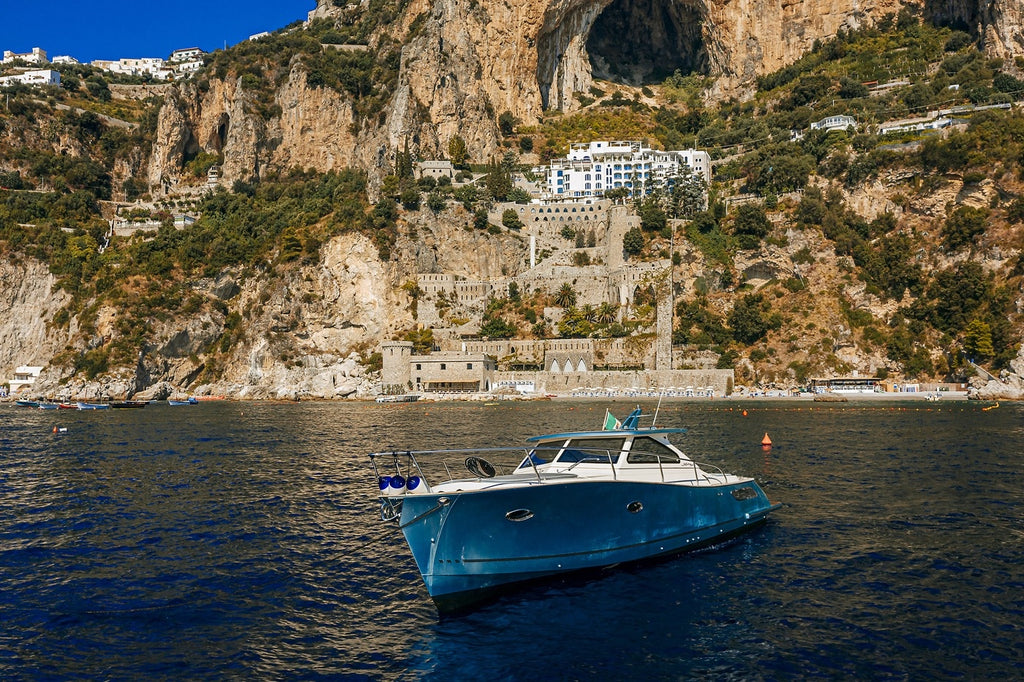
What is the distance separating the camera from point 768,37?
15200cm

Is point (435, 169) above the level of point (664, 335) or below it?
above

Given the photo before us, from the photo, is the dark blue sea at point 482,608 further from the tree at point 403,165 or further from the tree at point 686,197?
the tree at point 403,165

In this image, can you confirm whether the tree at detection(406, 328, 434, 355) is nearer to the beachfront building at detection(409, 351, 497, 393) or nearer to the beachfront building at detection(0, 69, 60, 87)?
the beachfront building at detection(409, 351, 497, 393)

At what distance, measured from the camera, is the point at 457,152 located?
12888 cm

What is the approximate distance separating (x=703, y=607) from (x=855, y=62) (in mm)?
143192

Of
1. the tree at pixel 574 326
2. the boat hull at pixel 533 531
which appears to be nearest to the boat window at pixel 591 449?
the boat hull at pixel 533 531

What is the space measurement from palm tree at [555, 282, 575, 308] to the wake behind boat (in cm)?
7910

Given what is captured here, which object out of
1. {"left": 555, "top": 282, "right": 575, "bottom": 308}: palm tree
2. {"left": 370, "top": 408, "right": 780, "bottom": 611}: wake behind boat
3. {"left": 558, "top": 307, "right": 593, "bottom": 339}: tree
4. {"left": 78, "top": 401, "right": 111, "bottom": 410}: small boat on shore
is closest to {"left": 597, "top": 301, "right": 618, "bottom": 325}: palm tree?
{"left": 558, "top": 307, "right": 593, "bottom": 339}: tree

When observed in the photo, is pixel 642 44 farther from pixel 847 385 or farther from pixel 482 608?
pixel 482 608

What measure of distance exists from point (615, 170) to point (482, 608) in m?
117

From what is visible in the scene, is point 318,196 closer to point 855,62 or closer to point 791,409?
point 791,409

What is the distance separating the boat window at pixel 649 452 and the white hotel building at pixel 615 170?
102m

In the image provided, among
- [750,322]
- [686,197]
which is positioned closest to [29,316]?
[686,197]

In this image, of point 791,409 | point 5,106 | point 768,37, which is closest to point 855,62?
point 768,37
